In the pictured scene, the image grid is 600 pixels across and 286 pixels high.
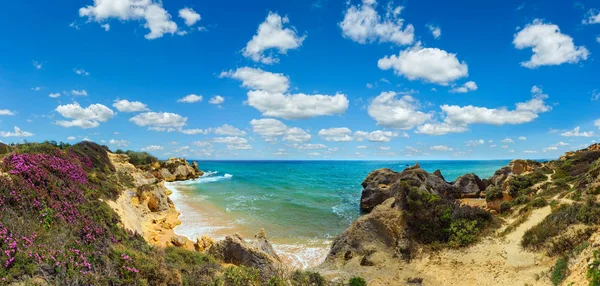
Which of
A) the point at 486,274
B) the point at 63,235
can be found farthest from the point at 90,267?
the point at 486,274

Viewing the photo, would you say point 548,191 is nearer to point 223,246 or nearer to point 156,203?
point 223,246

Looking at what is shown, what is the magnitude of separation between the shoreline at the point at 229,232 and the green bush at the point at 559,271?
11.8m

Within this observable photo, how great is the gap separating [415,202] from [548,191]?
15878 millimetres

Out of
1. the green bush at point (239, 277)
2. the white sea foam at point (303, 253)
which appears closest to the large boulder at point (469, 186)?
the white sea foam at point (303, 253)

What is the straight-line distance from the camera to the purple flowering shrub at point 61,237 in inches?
345

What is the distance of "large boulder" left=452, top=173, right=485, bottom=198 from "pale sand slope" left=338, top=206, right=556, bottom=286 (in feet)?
93.6

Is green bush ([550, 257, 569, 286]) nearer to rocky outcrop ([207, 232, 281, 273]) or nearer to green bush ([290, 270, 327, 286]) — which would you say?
green bush ([290, 270, 327, 286])

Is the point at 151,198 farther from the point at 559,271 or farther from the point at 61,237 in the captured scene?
the point at 559,271

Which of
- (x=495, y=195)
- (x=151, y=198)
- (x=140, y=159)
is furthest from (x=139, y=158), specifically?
(x=495, y=195)

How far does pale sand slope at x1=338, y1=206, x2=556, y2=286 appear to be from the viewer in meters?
13.9

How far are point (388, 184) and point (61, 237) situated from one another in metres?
38.6

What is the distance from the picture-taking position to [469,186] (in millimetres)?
44625

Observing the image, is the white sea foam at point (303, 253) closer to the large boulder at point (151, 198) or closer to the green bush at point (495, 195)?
the large boulder at point (151, 198)

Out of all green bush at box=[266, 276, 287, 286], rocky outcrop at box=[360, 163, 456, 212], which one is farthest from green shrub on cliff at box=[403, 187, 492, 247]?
rocky outcrop at box=[360, 163, 456, 212]
